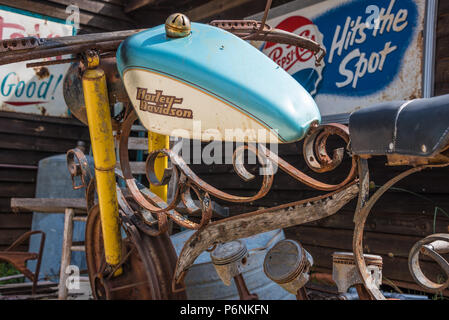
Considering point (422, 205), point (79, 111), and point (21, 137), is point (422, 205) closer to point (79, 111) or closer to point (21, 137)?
point (79, 111)

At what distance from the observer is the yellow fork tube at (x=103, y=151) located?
1344 mm

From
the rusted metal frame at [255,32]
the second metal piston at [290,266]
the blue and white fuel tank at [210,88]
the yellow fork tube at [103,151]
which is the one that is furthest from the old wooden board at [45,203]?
the second metal piston at [290,266]

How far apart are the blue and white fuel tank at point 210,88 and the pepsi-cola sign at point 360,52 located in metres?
1.68

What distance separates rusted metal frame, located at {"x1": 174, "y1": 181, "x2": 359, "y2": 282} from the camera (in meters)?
1.04

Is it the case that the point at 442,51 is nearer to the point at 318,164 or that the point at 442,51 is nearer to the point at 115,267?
the point at 318,164

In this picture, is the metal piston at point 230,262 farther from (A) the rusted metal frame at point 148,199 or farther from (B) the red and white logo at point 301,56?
(B) the red and white logo at point 301,56

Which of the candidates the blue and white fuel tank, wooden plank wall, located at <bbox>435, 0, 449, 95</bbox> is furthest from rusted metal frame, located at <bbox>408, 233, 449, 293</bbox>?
wooden plank wall, located at <bbox>435, 0, 449, 95</bbox>

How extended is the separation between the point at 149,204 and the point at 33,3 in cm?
370

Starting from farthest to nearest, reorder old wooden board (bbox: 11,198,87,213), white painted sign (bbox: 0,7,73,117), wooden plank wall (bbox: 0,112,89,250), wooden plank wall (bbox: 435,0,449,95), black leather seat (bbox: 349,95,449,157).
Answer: wooden plank wall (bbox: 0,112,89,250) → white painted sign (bbox: 0,7,73,117) → old wooden board (bbox: 11,198,87,213) → wooden plank wall (bbox: 435,0,449,95) → black leather seat (bbox: 349,95,449,157)

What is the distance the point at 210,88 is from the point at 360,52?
2.00 metres

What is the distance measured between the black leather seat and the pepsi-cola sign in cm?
175

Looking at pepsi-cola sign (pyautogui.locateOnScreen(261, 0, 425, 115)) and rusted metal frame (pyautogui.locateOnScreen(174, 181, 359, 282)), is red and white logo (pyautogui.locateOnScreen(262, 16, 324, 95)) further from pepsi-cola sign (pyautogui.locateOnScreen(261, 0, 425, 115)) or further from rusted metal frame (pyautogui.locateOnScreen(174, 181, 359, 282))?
rusted metal frame (pyautogui.locateOnScreen(174, 181, 359, 282))

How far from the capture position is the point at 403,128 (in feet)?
2.84
